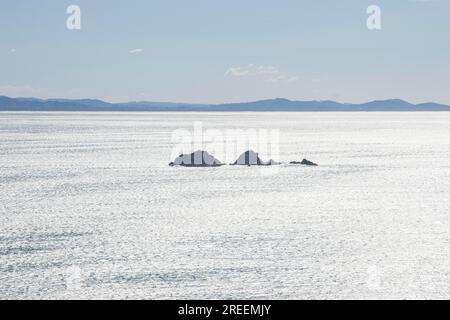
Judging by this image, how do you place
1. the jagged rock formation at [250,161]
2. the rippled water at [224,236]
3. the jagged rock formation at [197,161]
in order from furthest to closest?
the jagged rock formation at [250,161] < the jagged rock formation at [197,161] < the rippled water at [224,236]

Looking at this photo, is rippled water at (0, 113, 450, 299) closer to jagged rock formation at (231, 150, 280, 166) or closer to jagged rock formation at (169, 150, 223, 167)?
jagged rock formation at (169, 150, 223, 167)

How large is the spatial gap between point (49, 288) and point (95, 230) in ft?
42.1

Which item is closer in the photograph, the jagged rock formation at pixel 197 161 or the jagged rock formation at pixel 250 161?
the jagged rock formation at pixel 197 161

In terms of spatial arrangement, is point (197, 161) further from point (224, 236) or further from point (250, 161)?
point (224, 236)

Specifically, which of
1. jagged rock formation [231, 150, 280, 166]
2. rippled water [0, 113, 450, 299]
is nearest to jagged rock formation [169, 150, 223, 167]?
jagged rock formation [231, 150, 280, 166]

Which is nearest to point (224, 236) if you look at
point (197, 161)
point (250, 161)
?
point (197, 161)

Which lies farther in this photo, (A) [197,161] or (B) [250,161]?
(B) [250,161]

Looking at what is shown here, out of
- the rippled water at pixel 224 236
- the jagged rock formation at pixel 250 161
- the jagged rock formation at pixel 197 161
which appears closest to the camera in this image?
the rippled water at pixel 224 236

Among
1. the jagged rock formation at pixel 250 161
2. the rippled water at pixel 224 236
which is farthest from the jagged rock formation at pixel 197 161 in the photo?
the rippled water at pixel 224 236

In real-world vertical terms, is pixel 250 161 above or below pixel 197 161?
below

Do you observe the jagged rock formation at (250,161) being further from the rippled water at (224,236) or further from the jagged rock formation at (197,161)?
the rippled water at (224,236)
